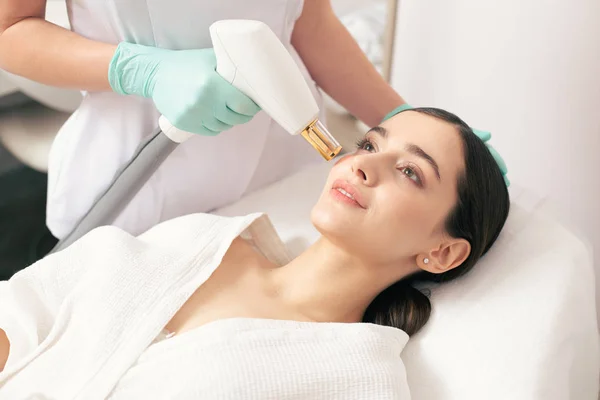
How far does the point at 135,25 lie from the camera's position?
3.82ft

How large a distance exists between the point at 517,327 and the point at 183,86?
74 cm

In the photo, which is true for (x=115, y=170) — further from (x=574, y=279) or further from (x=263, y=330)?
(x=574, y=279)

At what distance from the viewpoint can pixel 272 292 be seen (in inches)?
46.5

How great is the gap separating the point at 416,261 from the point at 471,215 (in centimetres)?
14

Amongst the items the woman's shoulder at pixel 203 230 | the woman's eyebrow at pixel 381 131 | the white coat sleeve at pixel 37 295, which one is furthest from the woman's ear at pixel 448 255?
the white coat sleeve at pixel 37 295

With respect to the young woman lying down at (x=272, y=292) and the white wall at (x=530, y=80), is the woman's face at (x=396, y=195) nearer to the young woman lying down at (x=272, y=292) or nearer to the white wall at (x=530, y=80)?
the young woman lying down at (x=272, y=292)

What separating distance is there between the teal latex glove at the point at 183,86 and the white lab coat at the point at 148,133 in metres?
0.07

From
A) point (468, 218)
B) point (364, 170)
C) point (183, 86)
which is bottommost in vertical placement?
point (468, 218)

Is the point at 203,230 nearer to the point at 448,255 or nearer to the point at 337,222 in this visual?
the point at 337,222

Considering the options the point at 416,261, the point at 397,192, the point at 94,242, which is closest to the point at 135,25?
the point at 94,242

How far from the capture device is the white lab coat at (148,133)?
3.82 feet

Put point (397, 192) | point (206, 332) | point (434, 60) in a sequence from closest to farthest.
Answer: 1. point (206, 332)
2. point (397, 192)
3. point (434, 60)

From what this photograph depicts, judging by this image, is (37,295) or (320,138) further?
(37,295)

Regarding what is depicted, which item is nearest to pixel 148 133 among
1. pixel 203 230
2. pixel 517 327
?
pixel 203 230
